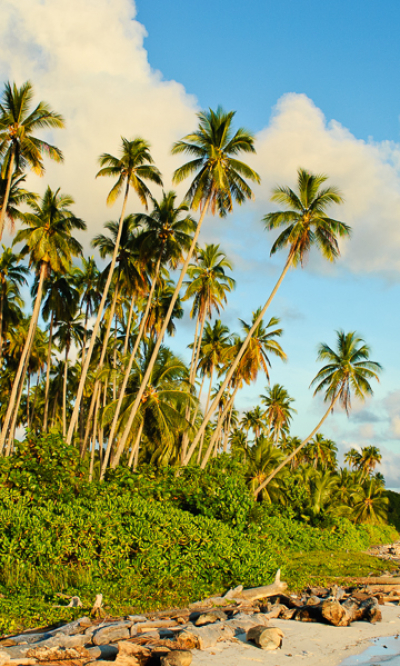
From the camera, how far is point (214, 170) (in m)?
19.3

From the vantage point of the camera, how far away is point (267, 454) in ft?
92.0

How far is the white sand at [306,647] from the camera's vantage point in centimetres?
573

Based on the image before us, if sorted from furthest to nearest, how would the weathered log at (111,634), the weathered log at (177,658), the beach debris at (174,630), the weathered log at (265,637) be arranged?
the weathered log at (265,637) < the weathered log at (111,634) < the beach debris at (174,630) < the weathered log at (177,658)

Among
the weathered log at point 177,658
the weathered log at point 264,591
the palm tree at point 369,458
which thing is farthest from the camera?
the palm tree at point 369,458

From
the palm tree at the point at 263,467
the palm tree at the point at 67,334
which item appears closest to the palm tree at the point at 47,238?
the palm tree at the point at 67,334

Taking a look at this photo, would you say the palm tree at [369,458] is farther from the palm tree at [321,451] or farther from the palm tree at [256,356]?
the palm tree at [256,356]

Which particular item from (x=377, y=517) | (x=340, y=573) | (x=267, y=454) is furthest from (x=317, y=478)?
(x=340, y=573)

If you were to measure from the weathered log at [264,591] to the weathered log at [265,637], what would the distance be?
7.80 ft

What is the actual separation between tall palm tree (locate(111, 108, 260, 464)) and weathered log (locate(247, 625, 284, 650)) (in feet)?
43.5

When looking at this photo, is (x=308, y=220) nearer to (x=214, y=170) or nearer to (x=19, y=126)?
(x=214, y=170)

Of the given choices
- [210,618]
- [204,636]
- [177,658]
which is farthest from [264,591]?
[177,658]

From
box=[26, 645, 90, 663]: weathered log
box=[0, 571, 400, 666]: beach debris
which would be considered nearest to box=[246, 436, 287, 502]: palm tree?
box=[0, 571, 400, 666]: beach debris

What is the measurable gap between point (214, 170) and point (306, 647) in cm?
1675

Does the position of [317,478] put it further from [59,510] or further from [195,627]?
[195,627]
